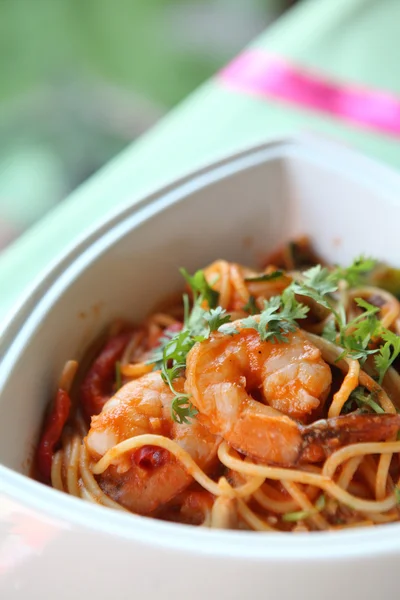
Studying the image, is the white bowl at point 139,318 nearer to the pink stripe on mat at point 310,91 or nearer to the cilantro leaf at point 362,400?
the cilantro leaf at point 362,400

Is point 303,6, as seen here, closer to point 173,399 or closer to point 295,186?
point 295,186

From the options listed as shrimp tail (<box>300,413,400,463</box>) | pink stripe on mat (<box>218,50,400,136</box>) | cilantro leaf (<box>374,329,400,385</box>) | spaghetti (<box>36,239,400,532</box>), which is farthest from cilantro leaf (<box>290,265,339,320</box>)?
pink stripe on mat (<box>218,50,400,136</box>)

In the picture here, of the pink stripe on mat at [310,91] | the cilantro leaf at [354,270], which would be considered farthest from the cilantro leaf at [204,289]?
the pink stripe on mat at [310,91]

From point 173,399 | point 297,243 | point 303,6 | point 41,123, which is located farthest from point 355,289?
point 41,123

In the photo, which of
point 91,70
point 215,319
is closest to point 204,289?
point 215,319

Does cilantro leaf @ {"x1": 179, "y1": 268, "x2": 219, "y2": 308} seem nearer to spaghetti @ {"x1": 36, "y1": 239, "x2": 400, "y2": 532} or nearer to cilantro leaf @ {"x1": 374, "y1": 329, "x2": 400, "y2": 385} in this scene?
spaghetti @ {"x1": 36, "y1": 239, "x2": 400, "y2": 532}

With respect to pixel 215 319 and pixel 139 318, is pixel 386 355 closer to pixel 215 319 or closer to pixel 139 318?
pixel 215 319

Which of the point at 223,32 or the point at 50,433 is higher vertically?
the point at 223,32
